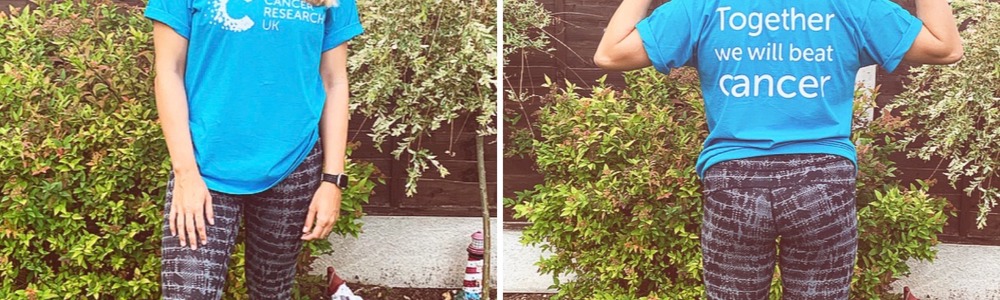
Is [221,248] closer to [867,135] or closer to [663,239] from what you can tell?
[663,239]

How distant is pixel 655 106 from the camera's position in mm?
3240

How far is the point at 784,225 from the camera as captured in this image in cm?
200

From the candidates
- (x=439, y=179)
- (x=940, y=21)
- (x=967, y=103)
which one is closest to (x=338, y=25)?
(x=940, y=21)

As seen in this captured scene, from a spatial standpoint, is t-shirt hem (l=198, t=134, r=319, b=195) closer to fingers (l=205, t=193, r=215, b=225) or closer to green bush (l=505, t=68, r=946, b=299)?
fingers (l=205, t=193, r=215, b=225)

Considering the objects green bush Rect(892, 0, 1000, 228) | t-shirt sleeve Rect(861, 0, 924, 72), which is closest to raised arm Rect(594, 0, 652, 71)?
t-shirt sleeve Rect(861, 0, 924, 72)

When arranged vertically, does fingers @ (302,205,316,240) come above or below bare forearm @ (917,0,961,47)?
below

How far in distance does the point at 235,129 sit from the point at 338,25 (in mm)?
388

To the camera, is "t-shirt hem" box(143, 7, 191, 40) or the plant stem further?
the plant stem

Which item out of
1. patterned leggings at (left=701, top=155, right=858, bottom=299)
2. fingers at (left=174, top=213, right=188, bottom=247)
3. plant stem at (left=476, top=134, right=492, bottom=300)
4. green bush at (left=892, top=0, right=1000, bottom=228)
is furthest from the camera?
plant stem at (left=476, top=134, right=492, bottom=300)

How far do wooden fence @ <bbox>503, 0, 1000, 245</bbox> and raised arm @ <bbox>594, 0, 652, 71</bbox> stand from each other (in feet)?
A: 4.28

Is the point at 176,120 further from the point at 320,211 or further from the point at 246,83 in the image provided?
the point at 320,211

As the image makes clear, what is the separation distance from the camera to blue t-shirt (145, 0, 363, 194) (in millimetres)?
2092

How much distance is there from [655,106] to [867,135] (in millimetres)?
750

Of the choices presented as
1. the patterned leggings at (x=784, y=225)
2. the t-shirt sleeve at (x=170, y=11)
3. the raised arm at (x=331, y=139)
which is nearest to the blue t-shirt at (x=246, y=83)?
the t-shirt sleeve at (x=170, y=11)
